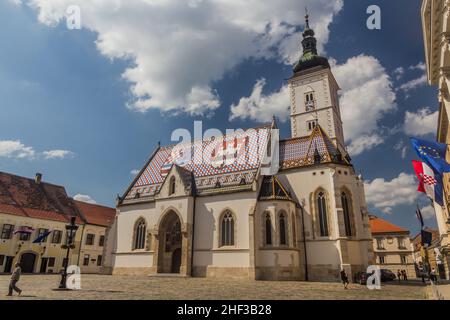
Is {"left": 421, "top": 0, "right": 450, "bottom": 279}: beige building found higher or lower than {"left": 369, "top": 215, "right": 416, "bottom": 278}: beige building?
higher

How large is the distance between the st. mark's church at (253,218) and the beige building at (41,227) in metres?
7.21

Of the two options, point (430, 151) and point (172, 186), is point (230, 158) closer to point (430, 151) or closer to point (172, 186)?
point (172, 186)

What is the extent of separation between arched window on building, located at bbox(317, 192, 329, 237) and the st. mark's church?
0.30 ft

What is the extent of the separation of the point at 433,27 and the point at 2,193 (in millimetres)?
44989

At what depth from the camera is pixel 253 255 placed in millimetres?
26594

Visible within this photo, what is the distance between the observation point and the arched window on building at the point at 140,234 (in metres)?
34.6

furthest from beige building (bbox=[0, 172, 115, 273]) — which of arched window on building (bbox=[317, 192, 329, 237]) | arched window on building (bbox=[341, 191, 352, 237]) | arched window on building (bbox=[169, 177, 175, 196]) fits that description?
arched window on building (bbox=[341, 191, 352, 237])

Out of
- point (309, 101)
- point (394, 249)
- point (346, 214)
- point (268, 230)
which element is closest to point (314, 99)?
point (309, 101)

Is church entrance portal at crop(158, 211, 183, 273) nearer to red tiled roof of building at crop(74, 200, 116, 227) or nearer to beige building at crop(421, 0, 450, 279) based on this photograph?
red tiled roof of building at crop(74, 200, 116, 227)

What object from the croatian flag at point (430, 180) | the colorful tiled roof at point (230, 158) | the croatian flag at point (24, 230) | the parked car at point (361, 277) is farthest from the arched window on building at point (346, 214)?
the croatian flag at point (24, 230)

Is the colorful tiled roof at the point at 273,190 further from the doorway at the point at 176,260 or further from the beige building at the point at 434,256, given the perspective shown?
the beige building at the point at 434,256

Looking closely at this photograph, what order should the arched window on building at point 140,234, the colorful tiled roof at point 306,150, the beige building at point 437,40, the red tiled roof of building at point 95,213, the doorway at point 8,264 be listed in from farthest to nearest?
the red tiled roof of building at point 95,213 → the arched window on building at point 140,234 → the doorway at point 8,264 → the colorful tiled roof at point 306,150 → the beige building at point 437,40

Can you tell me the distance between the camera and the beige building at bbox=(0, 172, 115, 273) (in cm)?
3475

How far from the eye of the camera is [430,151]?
45.0 feet
